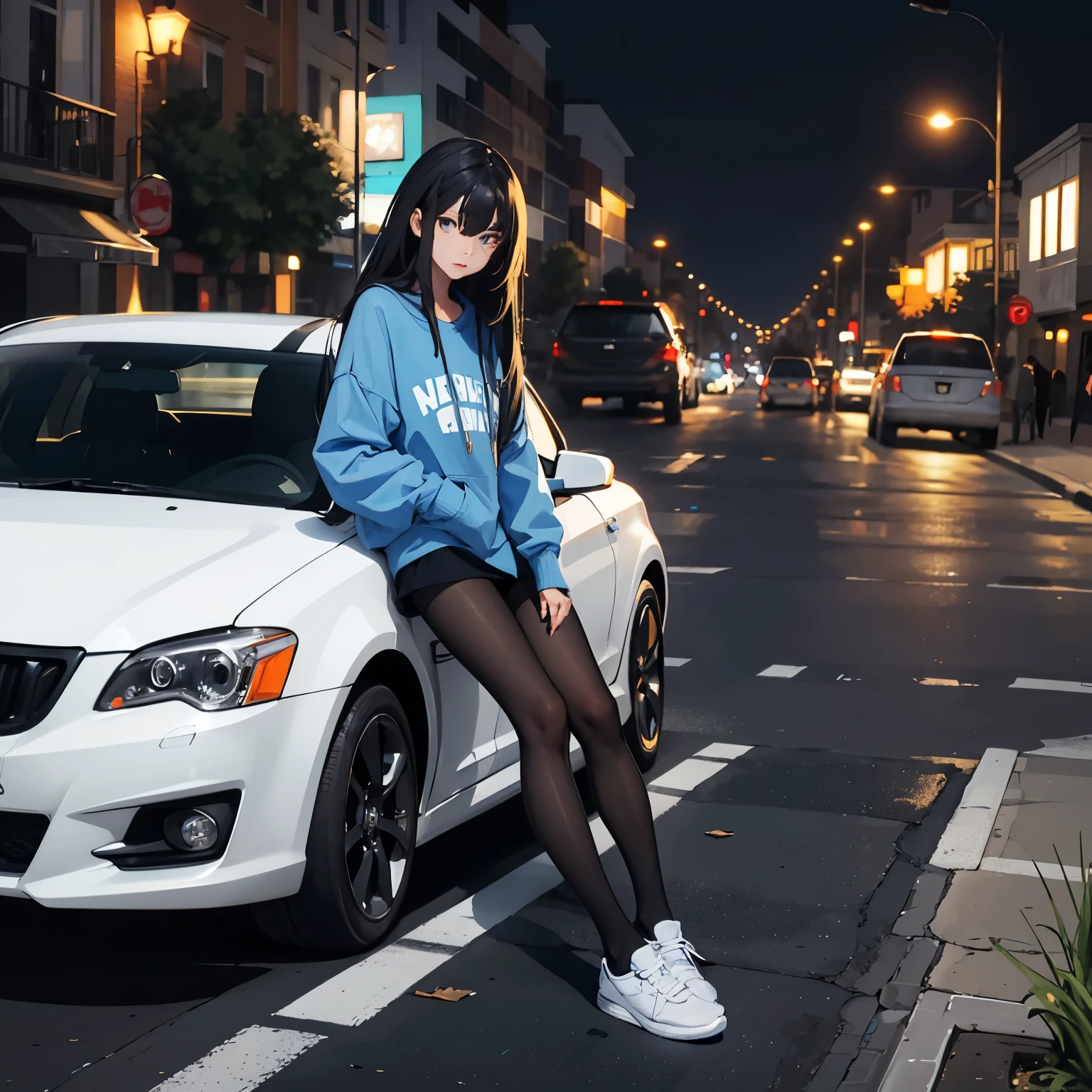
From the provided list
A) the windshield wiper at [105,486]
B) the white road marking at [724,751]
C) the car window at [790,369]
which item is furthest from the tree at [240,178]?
the windshield wiper at [105,486]

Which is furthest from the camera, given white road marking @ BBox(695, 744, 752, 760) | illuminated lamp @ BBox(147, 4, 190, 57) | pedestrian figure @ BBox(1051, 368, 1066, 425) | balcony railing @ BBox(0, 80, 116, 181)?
pedestrian figure @ BBox(1051, 368, 1066, 425)

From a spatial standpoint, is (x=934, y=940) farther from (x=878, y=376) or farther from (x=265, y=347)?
(x=878, y=376)

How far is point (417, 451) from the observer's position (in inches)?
167

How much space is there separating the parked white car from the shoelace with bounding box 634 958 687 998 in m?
27.0

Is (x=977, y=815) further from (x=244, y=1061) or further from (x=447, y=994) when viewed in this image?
(x=244, y=1061)

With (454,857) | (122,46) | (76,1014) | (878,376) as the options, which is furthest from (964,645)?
(122,46)

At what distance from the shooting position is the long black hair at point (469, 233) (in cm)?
427

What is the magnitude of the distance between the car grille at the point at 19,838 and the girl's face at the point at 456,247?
158 centimetres

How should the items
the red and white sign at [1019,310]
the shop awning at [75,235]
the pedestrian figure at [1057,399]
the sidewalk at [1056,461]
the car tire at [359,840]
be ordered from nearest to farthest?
the car tire at [359,840]
the sidewalk at [1056,461]
the shop awning at [75,235]
the red and white sign at [1019,310]
the pedestrian figure at [1057,399]

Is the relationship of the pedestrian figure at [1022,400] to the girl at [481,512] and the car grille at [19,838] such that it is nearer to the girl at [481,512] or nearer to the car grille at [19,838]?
the girl at [481,512]

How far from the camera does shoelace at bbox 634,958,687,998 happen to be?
3.94 meters

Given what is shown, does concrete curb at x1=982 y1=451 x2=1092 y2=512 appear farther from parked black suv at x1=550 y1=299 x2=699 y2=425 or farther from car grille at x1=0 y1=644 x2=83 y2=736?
car grille at x1=0 y1=644 x2=83 y2=736

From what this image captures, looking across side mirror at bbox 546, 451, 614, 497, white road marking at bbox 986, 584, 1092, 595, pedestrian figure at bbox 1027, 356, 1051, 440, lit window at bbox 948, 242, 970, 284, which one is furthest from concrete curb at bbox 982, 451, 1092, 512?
lit window at bbox 948, 242, 970, 284

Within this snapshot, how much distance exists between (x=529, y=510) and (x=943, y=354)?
27.2 metres
